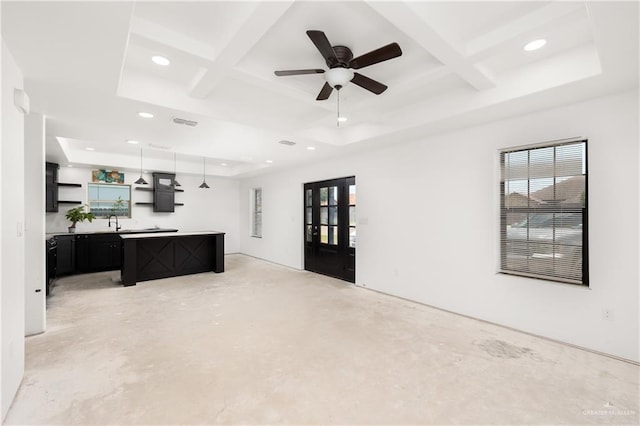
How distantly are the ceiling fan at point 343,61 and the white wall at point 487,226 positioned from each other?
193cm

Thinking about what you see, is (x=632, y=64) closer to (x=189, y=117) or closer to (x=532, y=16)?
(x=532, y=16)

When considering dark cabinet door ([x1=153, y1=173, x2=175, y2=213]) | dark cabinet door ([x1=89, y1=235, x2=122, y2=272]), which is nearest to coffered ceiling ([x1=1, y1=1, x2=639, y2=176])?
dark cabinet door ([x1=89, y1=235, x2=122, y2=272])

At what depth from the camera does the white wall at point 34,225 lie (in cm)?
330

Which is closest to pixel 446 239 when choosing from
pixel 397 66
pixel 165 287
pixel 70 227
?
pixel 397 66

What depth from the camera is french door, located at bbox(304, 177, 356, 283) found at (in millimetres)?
5848

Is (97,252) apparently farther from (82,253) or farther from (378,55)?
(378,55)

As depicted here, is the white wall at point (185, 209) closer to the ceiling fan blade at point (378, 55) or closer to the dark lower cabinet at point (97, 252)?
the dark lower cabinet at point (97, 252)

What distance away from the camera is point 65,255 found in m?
6.22

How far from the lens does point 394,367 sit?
2.63 meters

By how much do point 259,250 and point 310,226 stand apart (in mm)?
2462

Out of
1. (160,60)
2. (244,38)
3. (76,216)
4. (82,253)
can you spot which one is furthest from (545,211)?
(76,216)

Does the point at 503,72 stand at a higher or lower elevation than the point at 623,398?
higher

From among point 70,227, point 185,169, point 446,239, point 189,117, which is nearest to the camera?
point 189,117

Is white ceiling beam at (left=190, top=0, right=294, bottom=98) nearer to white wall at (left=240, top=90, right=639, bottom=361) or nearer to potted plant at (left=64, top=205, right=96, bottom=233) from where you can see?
white wall at (left=240, top=90, right=639, bottom=361)
